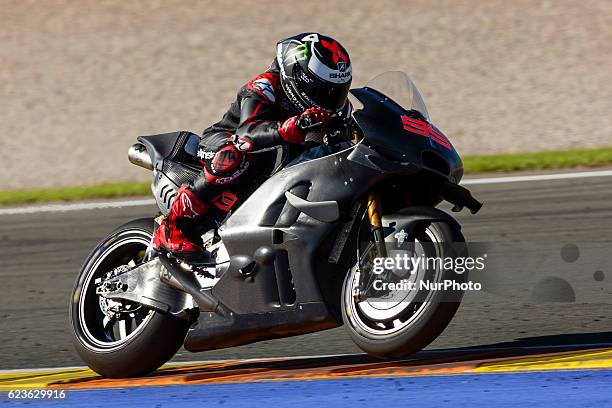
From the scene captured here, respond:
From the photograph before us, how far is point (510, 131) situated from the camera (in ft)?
44.2

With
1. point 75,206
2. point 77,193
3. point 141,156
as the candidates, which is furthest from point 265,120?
point 77,193

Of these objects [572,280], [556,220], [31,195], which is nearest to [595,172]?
[556,220]

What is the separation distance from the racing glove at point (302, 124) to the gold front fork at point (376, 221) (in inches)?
14.7

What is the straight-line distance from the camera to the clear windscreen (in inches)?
206

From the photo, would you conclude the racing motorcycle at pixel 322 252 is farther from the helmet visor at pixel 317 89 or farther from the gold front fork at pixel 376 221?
the helmet visor at pixel 317 89

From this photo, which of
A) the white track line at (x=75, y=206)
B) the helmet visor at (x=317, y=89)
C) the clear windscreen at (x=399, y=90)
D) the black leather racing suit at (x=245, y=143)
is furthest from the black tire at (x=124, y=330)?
the white track line at (x=75, y=206)

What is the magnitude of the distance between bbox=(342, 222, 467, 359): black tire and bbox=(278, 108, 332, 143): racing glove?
651mm

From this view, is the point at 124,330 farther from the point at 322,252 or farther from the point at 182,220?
the point at 322,252

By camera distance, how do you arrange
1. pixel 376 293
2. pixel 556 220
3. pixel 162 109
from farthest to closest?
pixel 162 109, pixel 556 220, pixel 376 293

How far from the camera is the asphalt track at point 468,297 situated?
6.03 meters

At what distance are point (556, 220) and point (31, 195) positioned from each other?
18.2 ft

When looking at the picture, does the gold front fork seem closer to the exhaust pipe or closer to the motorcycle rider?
the motorcycle rider

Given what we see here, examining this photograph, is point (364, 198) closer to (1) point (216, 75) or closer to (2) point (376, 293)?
(2) point (376, 293)

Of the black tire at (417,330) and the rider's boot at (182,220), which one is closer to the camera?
the black tire at (417,330)
